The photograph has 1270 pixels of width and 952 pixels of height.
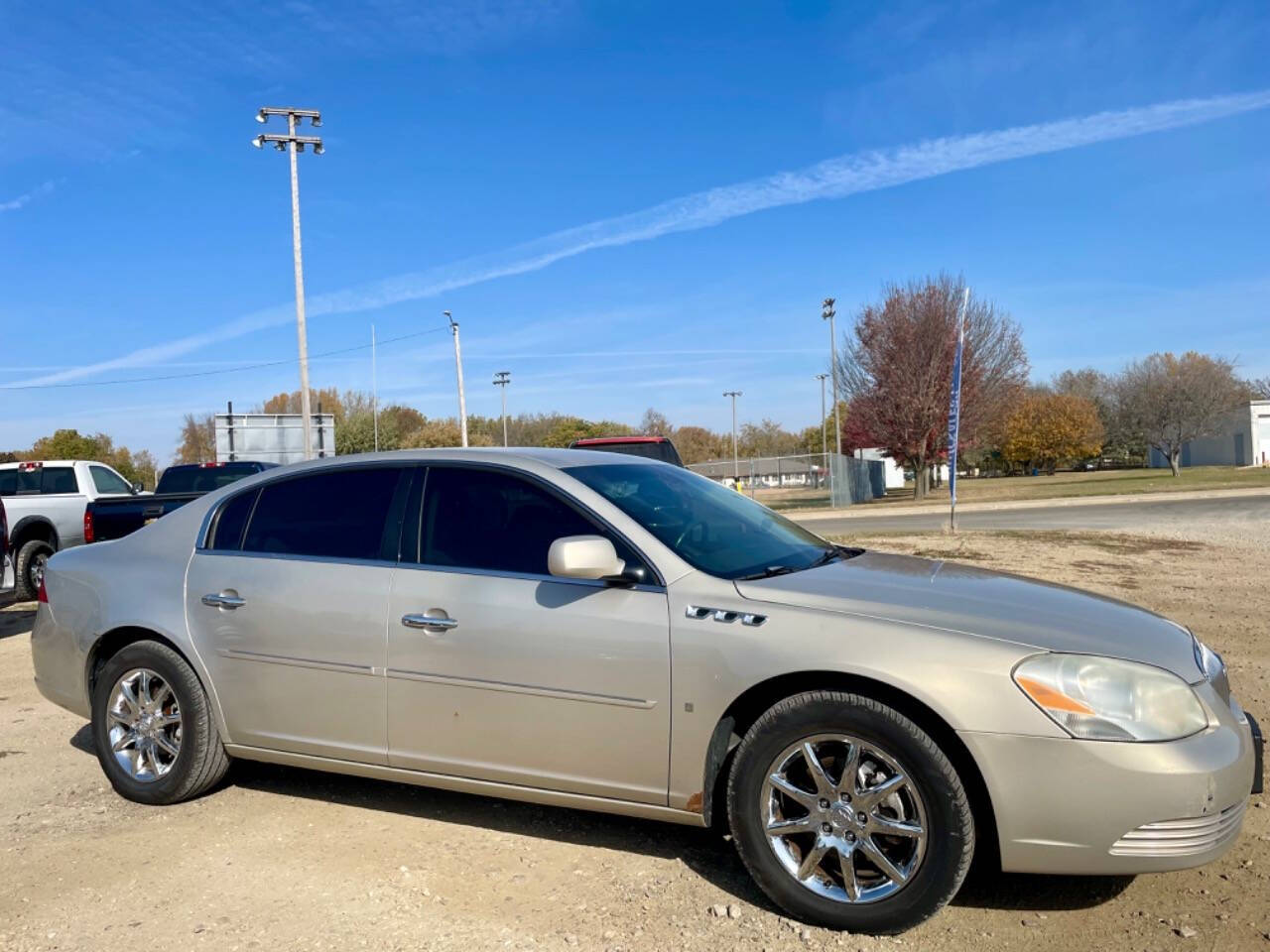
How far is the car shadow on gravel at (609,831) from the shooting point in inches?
138

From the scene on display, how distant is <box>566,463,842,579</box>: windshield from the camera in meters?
3.91

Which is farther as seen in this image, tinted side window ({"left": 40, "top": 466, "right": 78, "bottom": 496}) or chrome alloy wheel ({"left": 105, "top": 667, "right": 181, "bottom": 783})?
tinted side window ({"left": 40, "top": 466, "right": 78, "bottom": 496})

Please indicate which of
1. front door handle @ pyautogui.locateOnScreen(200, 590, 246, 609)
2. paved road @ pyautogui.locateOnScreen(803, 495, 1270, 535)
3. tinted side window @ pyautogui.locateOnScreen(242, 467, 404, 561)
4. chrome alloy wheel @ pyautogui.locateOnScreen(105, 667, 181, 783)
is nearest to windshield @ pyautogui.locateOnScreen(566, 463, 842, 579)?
tinted side window @ pyautogui.locateOnScreen(242, 467, 404, 561)

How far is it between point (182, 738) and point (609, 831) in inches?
79.4

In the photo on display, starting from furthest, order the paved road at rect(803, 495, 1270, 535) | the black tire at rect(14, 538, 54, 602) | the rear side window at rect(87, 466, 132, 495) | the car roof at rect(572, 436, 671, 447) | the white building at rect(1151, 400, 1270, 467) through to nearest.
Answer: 1. the white building at rect(1151, 400, 1270, 467)
2. the paved road at rect(803, 495, 1270, 535)
3. the rear side window at rect(87, 466, 132, 495)
4. the black tire at rect(14, 538, 54, 602)
5. the car roof at rect(572, 436, 671, 447)

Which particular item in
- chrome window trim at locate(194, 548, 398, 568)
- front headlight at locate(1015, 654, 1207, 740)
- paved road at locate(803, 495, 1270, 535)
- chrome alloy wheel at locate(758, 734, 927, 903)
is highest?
chrome window trim at locate(194, 548, 398, 568)

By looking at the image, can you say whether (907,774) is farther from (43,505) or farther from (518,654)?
(43,505)

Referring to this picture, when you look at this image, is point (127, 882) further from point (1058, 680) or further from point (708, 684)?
point (1058, 680)

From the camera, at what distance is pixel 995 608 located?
Result: 3.47m

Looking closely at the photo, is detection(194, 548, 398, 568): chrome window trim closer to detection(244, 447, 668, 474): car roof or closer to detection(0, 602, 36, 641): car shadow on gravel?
detection(244, 447, 668, 474): car roof

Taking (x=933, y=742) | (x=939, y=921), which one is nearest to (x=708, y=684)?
(x=933, y=742)

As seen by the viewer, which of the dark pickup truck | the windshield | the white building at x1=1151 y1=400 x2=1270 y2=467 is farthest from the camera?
the white building at x1=1151 y1=400 x2=1270 y2=467

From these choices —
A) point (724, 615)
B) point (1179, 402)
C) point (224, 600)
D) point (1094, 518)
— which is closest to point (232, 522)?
point (224, 600)

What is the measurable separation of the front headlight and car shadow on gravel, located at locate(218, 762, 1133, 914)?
2.64 feet
